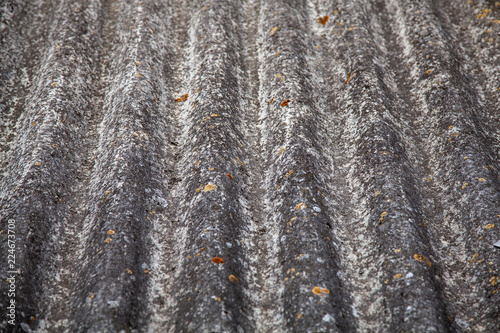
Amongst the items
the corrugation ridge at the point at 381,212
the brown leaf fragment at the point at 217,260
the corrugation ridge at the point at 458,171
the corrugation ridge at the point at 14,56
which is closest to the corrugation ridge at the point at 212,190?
the brown leaf fragment at the point at 217,260

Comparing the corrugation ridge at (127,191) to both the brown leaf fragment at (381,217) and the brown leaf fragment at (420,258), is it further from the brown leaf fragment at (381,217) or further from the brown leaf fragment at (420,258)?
the brown leaf fragment at (420,258)

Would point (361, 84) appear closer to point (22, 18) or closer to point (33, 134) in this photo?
point (33, 134)

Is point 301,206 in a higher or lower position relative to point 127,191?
lower

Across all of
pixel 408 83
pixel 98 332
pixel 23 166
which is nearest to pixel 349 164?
pixel 408 83

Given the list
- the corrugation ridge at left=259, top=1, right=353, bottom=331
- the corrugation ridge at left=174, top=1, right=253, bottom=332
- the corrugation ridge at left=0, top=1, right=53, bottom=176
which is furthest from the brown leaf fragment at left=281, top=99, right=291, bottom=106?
the corrugation ridge at left=0, top=1, right=53, bottom=176

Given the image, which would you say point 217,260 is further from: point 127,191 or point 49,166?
point 49,166

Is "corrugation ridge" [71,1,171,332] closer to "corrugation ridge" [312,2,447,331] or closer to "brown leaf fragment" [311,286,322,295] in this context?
"brown leaf fragment" [311,286,322,295]

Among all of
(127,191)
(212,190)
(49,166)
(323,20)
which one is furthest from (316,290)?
(323,20)
